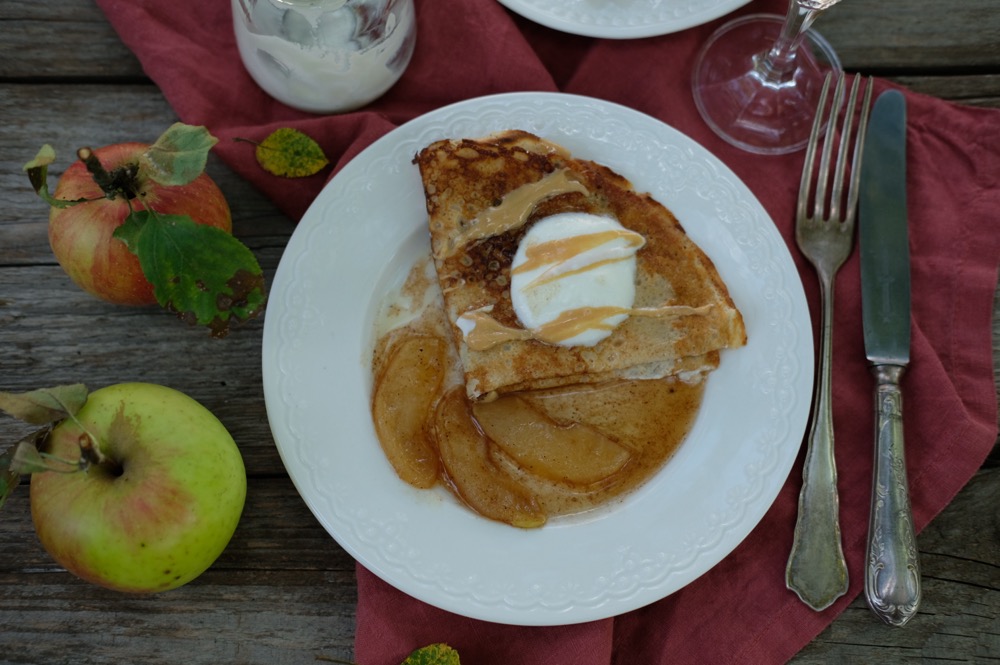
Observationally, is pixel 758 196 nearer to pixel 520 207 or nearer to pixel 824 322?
pixel 824 322

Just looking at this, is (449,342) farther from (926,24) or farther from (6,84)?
(926,24)

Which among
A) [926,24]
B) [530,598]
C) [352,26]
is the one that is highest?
[926,24]

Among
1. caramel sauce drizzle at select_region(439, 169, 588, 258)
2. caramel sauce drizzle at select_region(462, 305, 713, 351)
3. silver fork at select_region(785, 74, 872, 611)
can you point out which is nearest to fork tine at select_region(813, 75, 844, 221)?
silver fork at select_region(785, 74, 872, 611)

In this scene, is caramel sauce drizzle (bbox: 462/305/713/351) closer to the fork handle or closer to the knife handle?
the fork handle

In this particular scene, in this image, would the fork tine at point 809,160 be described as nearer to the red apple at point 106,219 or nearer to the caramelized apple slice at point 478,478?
the caramelized apple slice at point 478,478

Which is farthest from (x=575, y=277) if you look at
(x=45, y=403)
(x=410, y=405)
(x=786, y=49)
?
(x=45, y=403)

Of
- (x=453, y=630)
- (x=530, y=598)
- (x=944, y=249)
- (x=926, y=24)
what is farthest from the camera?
(x=926, y=24)

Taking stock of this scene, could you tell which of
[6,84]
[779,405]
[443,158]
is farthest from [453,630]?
[6,84]
